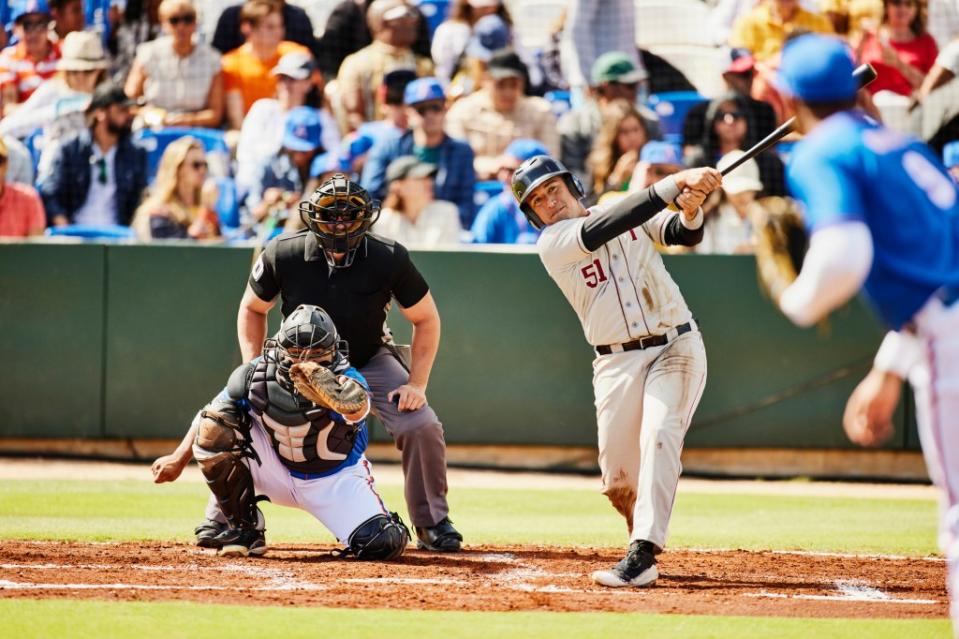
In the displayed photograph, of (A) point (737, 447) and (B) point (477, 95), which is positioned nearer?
(A) point (737, 447)

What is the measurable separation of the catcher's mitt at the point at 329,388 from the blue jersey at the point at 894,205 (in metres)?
2.74

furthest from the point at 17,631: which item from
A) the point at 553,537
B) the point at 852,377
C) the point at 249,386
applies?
the point at 852,377

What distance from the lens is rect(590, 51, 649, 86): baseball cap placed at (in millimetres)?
12133

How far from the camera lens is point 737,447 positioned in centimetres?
1106

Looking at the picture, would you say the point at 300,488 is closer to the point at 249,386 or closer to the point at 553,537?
the point at 249,386

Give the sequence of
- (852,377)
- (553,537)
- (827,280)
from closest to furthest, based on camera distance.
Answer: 1. (827,280)
2. (553,537)
3. (852,377)

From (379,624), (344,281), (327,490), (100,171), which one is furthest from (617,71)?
(379,624)

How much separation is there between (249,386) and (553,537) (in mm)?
2159

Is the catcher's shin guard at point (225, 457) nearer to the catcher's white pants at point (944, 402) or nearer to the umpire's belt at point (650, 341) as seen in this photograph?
the umpire's belt at point (650, 341)

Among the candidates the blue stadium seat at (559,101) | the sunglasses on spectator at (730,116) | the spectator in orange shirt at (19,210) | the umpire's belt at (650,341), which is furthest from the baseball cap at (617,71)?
the umpire's belt at (650,341)

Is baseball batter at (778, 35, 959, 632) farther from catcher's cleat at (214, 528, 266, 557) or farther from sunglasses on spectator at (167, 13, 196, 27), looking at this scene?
sunglasses on spectator at (167, 13, 196, 27)

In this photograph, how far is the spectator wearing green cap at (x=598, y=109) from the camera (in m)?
12.0

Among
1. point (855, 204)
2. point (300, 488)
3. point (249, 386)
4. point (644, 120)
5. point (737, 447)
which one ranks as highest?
point (855, 204)

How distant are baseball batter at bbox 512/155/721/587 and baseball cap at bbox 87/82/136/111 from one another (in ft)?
20.3
